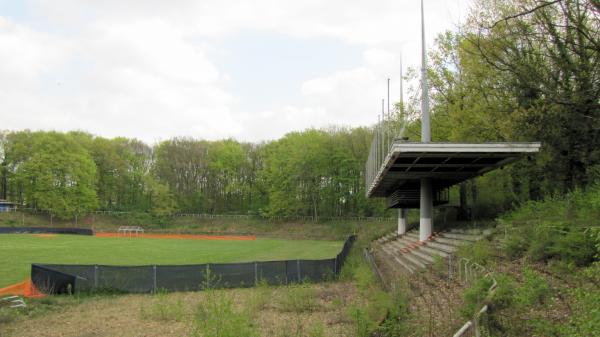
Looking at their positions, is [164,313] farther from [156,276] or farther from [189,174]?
[189,174]

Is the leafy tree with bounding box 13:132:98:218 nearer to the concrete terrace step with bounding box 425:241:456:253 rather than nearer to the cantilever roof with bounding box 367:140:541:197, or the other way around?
the cantilever roof with bounding box 367:140:541:197

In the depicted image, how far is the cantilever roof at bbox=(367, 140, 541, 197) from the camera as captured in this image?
1758 centimetres

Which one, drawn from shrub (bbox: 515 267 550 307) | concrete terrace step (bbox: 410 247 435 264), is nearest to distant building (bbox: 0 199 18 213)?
concrete terrace step (bbox: 410 247 435 264)

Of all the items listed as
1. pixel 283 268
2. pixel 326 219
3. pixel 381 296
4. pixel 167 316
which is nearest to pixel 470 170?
pixel 283 268

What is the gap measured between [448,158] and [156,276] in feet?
42.1

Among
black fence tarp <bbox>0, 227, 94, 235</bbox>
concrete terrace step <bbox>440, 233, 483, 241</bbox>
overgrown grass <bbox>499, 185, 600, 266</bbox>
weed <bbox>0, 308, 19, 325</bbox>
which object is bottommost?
black fence tarp <bbox>0, 227, 94, 235</bbox>

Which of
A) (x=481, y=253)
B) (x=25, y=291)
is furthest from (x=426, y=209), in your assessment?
(x=25, y=291)

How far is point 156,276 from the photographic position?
21.4m

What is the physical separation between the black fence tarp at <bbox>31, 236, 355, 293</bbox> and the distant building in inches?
2678

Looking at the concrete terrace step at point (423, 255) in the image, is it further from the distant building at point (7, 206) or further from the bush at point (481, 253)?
the distant building at point (7, 206)

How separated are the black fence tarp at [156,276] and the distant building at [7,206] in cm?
→ 6802

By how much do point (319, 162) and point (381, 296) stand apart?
66084mm

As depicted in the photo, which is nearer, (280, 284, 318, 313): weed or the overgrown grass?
the overgrown grass

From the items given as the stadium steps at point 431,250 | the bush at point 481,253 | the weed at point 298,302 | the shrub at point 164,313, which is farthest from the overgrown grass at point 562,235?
the shrub at point 164,313
